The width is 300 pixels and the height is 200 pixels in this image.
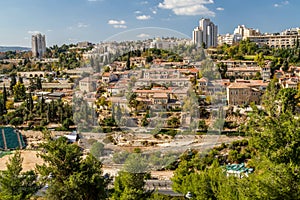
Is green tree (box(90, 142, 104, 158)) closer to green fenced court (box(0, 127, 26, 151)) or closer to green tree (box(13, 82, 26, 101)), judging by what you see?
green fenced court (box(0, 127, 26, 151))

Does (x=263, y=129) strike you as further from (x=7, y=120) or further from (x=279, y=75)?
(x=279, y=75)

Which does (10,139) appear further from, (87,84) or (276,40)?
(276,40)

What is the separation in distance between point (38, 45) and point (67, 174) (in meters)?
23.7

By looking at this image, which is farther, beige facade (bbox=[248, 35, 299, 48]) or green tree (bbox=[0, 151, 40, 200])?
beige facade (bbox=[248, 35, 299, 48])

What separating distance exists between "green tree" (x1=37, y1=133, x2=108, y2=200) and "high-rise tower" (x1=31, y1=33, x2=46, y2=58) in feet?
74.5

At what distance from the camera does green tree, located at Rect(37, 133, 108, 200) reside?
7.82 feet

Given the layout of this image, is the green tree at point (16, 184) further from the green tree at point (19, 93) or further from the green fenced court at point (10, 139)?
the green tree at point (19, 93)

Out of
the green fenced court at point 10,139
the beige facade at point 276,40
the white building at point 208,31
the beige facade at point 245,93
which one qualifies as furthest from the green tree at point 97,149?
the beige facade at point 276,40

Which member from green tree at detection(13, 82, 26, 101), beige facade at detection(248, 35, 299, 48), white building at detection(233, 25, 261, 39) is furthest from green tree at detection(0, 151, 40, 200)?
white building at detection(233, 25, 261, 39)

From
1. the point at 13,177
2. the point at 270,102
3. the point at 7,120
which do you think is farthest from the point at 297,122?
the point at 7,120

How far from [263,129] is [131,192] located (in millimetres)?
1277

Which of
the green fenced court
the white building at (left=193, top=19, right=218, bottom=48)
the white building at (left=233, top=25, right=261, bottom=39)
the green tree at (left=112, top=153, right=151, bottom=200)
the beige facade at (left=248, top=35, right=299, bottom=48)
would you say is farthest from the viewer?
the white building at (left=233, top=25, right=261, bottom=39)

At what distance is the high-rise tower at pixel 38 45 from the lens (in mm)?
23875

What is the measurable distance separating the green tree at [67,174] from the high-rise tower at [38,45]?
74.5 feet
